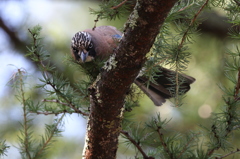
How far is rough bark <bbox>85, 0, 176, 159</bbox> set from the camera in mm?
1523

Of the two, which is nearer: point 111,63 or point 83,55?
point 111,63

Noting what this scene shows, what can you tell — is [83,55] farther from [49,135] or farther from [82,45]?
[49,135]

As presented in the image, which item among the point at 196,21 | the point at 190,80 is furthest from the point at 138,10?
the point at 190,80

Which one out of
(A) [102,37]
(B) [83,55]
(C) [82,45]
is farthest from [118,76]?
(A) [102,37]

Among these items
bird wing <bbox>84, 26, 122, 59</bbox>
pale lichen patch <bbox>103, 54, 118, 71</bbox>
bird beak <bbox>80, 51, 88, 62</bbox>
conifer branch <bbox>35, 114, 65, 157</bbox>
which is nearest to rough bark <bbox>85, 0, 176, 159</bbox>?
pale lichen patch <bbox>103, 54, 118, 71</bbox>

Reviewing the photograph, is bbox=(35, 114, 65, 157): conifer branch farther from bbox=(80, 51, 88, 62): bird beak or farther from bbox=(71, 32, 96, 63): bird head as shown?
bbox=(71, 32, 96, 63): bird head

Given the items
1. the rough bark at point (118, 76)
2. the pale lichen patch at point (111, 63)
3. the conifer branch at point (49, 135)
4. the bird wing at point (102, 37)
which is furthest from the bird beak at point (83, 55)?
the pale lichen patch at point (111, 63)

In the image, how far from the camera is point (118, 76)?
1.72m

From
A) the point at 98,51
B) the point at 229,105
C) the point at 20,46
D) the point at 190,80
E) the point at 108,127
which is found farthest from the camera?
the point at 20,46

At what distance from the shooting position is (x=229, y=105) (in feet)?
5.74

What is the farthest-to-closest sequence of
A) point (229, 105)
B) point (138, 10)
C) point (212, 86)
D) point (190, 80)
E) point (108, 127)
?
1. point (212, 86)
2. point (190, 80)
3. point (108, 127)
4. point (229, 105)
5. point (138, 10)

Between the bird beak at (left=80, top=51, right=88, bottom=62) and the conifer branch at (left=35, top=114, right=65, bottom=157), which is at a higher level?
the bird beak at (left=80, top=51, right=88, bottom=62)

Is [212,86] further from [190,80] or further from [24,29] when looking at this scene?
[24,29]

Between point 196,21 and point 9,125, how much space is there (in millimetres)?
2625
